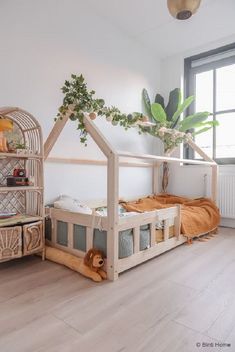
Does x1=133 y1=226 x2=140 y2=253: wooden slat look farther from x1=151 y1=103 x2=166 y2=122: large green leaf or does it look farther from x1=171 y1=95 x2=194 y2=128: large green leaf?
x1=171 y1=95 x2=194 y2=128: large green leaf

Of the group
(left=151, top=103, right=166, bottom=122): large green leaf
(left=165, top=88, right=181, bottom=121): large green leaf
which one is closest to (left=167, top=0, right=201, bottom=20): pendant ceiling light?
(left=151, top=103, right=166, bottom=122): large green leaf

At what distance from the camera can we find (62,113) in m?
1.98

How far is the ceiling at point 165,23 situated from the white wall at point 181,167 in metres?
0.08

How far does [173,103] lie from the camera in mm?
3584

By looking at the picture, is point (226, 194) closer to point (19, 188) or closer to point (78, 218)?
point (78, 218)

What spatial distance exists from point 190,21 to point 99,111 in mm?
1886

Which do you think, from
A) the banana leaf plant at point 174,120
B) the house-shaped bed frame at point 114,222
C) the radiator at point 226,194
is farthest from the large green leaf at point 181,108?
the house-shaped bed frame at point 114,222

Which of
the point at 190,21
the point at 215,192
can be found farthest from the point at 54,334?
the point at 190,21

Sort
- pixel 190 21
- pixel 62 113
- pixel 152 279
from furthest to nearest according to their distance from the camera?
pixel 190 21 → pixel 62 113 → pixel 152 279

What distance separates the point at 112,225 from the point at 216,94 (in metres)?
2.75

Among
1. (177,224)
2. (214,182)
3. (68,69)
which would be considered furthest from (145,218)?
(68,69)

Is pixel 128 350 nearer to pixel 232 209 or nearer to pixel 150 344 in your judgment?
pixel 150 344

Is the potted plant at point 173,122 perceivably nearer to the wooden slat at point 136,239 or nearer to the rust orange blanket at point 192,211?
the rust orange blanket at point 192,211

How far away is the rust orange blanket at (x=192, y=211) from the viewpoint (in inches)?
98.7
